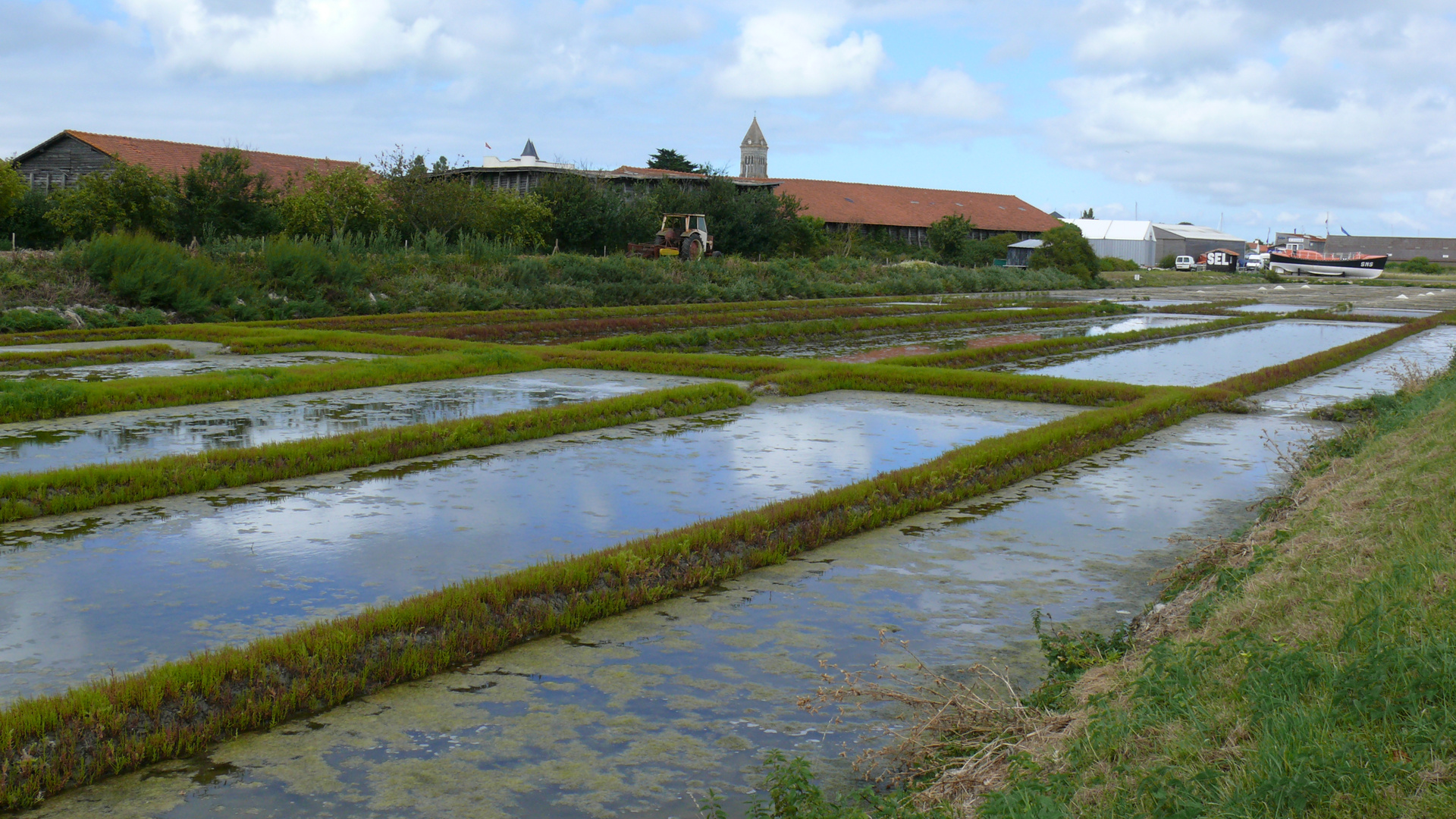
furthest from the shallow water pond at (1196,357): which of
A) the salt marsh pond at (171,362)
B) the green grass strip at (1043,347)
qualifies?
the salt marsh pond at (171,362)

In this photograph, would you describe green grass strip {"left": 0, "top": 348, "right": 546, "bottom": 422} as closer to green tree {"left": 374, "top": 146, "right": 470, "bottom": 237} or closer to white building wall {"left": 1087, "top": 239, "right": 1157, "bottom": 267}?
green tree {"left": 374, "top": 146, "right": 470, "bottom": 237}

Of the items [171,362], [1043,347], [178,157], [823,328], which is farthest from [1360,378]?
[178,157]

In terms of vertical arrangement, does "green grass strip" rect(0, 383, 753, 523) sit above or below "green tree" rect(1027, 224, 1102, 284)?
below

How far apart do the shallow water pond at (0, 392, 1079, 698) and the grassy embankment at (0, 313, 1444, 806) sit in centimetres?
47

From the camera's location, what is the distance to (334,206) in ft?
109

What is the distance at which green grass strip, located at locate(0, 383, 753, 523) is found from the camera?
21.4ft

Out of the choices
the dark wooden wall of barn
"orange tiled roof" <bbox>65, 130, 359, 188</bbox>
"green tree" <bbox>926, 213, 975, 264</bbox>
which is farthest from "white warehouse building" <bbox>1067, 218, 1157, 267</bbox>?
the dark wooden wall of barn

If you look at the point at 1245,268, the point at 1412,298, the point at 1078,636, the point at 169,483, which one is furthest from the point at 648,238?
the point at 1245,268

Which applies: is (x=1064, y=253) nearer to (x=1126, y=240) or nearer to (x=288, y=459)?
(x=1126, y=240)

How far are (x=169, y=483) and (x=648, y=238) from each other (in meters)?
37.8

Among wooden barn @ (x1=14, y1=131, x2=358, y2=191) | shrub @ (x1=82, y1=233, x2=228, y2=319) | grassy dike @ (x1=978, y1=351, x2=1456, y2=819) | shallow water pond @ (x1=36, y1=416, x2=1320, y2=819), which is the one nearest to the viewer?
grassy dike @ (x1=978, y1=351, x2=1456, y2=819)

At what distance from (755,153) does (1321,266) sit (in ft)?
127

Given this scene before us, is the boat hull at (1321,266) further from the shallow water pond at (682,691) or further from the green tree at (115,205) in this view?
the shallow water pond at (682,691)

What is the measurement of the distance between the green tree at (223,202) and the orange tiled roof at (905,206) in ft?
89.2
